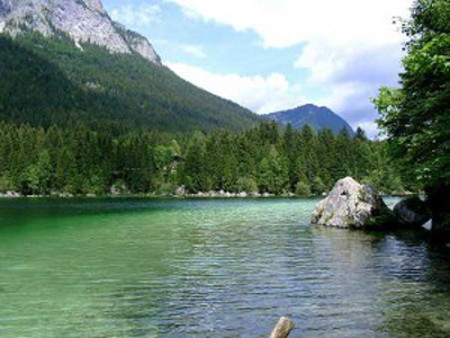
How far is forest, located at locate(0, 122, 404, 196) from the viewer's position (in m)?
Answer: 167

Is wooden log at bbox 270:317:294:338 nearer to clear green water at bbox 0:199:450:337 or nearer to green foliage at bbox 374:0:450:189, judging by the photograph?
clear green water at bbox 0:199:450:337

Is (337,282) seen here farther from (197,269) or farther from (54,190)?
(54,190)

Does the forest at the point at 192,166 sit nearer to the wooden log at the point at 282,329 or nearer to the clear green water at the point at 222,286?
the clear green water at the point at 222,286

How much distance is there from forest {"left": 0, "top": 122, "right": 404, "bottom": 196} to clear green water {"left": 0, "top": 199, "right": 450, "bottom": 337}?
132 metres

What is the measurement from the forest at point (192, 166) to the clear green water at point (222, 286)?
132 meters

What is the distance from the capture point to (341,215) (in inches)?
1861

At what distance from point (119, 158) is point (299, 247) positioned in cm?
15351

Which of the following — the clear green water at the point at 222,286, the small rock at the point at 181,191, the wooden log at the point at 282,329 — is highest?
the small rock at the point at 181,191

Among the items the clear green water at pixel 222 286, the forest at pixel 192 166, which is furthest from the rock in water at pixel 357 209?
the forest at pixel 192 166

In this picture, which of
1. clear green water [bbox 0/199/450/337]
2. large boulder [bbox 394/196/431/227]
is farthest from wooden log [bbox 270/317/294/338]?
large boulder [bbox 394/196/431/227]

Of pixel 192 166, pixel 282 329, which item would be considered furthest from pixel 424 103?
pixel 192 166

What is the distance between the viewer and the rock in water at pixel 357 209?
149 feet

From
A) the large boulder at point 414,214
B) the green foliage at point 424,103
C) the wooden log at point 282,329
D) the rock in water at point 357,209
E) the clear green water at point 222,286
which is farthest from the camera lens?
the large boulder at point 414,214

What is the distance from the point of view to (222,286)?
21.4 metres
